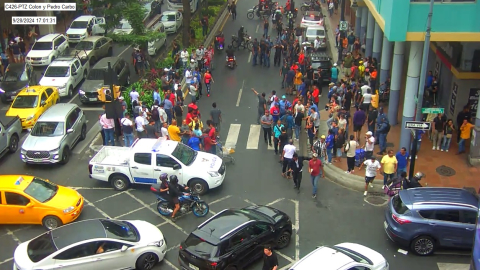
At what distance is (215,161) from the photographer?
17844mm

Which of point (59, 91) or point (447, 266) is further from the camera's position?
point (59, 91)

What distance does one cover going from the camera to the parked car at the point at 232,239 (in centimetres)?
1241

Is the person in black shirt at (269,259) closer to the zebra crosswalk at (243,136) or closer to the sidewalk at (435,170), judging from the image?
the sidewalk at (435,170)

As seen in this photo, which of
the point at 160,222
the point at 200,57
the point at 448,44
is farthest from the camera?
the point at 200,57

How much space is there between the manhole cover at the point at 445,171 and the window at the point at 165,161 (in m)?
8.97

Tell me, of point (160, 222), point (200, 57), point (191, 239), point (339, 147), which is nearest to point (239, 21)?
point (200, 57)

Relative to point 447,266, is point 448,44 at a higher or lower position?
higher

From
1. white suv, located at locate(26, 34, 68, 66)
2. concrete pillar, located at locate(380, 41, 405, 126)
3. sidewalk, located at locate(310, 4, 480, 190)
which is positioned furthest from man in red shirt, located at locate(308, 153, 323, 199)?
white suv, located at locate(26, 34, 68, 66)

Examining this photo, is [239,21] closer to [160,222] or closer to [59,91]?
[59,91]

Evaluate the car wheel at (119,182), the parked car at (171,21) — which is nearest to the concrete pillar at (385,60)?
the car wheel at (119,182)

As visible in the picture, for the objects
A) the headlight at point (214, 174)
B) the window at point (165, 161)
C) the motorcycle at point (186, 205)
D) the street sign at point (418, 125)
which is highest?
the street sign at point (418, 125)

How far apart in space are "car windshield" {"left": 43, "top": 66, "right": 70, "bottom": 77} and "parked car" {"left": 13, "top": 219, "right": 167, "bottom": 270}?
52.1ft

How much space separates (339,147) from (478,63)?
6.43 metres

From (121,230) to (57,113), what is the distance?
30.1 feet
